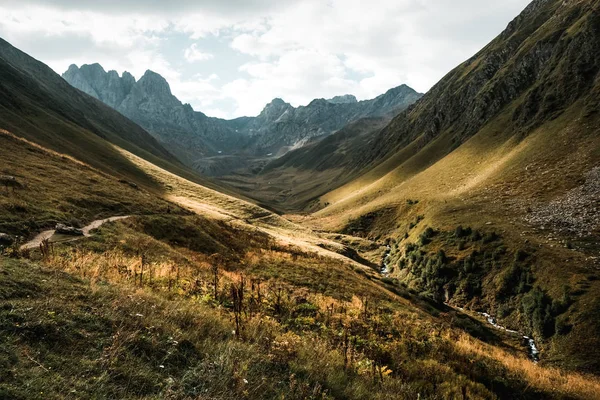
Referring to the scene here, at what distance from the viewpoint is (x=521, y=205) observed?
5628 cm

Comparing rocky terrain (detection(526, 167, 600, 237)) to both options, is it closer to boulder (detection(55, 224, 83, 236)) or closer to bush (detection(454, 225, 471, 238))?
bush (detection(454, 225, 471, 238))

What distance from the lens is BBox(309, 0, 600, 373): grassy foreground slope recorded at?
123ft

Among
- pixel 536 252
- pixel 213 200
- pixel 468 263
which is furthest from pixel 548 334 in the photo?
pixel 213 200

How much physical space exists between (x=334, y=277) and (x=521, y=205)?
4104 centimetres

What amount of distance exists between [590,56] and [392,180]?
5952 centimetres

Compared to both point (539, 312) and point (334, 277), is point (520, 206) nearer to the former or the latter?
point (539, 312)

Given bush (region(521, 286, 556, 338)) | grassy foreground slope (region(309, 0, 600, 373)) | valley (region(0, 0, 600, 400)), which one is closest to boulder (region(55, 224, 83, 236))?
valley (region(0, 0, 600, 400))

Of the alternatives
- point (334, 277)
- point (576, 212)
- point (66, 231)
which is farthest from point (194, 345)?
point (576, 212)

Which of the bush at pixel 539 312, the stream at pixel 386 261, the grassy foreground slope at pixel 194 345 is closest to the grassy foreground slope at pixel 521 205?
the bush at pixel 539 312

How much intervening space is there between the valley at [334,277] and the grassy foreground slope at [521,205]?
1.00ft

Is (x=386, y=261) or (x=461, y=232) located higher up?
(x=461, y=232)

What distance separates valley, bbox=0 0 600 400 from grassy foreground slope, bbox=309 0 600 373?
304 mm

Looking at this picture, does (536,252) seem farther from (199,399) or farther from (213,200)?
(213,200)

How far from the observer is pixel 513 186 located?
208ft
